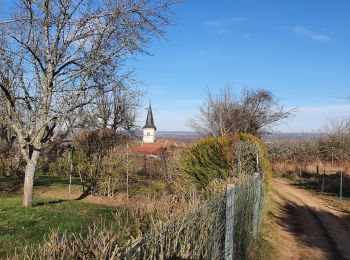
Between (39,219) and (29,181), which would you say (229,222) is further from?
(29,181)

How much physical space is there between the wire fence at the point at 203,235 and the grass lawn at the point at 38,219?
2341 millimetres

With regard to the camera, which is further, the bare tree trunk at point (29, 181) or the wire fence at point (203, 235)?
the bare tree trunk at point (29, 181)

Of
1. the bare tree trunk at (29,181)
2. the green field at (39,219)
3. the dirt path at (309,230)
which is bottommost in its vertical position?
the dirt path at (309,230)

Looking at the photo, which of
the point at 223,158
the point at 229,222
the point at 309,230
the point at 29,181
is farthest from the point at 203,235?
the point at 29,181

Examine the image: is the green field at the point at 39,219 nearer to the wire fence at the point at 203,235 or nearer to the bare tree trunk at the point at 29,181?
the bare tree trunk at the point at 29,181

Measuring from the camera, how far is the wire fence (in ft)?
10.6

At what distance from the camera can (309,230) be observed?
39.0ft

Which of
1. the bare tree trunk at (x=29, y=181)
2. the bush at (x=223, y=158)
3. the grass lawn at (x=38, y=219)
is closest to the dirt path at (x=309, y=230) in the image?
the bush at (x=223, y=158)

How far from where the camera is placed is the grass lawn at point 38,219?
8203 millimetres

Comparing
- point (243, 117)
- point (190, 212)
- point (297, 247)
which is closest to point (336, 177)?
point (243, 117)

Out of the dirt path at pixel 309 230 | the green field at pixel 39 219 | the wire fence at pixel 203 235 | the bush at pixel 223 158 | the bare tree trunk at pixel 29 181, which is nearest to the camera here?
the wire fence at pixel 203 235

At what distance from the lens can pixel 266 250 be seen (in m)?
9.07

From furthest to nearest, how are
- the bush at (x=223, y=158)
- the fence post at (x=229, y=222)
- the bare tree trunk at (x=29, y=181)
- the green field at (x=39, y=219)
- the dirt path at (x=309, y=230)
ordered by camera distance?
the bush at (x=223, y=158)
the bare tree trunk at (x=29, y=181)
the dirt path at (x=309, y=230)
the green field at (x=39, y=219)
the fence post at (x=229, y=222)

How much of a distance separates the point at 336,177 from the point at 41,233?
2148 cm
